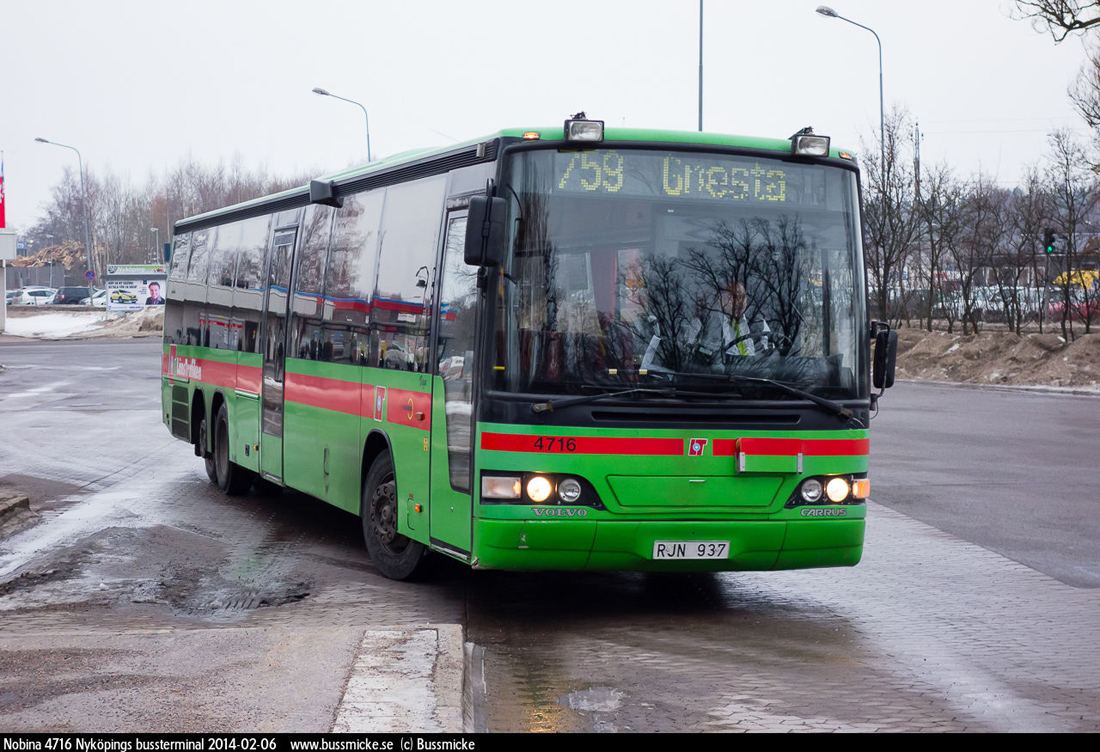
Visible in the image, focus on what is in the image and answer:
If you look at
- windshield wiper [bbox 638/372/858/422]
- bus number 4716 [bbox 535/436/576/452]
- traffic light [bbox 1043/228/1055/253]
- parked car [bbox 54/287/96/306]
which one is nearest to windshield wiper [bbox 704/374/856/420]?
windshield wiper [bbox 638/372/858/422]

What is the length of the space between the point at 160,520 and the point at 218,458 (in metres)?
2.24

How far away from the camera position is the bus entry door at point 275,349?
12031 millimetres

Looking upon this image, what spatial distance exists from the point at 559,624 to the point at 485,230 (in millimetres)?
2316

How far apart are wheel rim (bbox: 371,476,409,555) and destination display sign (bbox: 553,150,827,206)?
262 centimetres

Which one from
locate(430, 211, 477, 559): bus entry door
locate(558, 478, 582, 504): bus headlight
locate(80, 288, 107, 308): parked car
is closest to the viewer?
locate(558, 478, 582, 504): bus headlight

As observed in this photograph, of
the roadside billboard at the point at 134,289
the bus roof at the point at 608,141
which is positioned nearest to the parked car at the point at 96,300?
the roadside billboard at the point at 134,289

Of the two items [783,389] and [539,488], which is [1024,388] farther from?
[539,488]

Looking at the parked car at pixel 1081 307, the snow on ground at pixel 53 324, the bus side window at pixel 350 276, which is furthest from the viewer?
the snow on ground at pixel 53 324

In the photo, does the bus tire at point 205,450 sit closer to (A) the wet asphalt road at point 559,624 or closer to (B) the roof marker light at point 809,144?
(A) the wet asphalt road at point 559,624

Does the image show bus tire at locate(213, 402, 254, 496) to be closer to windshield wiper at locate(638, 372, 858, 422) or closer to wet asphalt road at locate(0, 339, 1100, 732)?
wet asphalt road at locate(0, 339, 1100, 732)

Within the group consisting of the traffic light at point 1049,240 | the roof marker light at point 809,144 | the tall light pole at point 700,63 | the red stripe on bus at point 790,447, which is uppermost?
the tall light pole at point 700,63

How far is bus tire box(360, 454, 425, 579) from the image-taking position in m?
9.27

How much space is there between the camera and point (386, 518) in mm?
9562

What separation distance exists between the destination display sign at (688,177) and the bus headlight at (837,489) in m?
1.66
